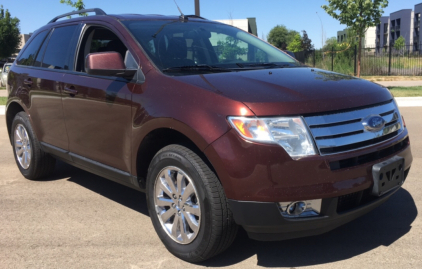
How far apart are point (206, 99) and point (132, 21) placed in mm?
1547

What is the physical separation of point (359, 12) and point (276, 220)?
1707 cm

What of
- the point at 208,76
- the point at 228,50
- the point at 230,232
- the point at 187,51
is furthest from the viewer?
the point at 228,50

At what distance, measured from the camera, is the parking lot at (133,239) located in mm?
3207

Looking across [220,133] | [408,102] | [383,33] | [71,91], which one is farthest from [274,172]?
[383,33]

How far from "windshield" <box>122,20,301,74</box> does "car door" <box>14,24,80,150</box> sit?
1.00 m

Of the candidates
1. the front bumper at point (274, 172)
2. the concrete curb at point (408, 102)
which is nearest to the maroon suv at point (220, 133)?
the front bumper at point (274, 172)

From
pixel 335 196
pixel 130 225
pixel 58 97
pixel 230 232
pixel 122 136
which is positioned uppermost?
pixel 58 97

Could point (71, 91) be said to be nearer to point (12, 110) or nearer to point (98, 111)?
point (98, 111)

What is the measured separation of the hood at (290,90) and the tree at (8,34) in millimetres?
57926

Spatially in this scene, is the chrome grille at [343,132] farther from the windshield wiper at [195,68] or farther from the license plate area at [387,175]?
the windshield wiper at [195,68]

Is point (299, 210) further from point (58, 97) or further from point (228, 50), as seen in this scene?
point (58, 97)

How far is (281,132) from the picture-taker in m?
2.78

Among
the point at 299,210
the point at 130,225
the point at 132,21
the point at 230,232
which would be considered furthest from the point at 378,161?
the point at 132,21

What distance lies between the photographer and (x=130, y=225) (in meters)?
3.96
